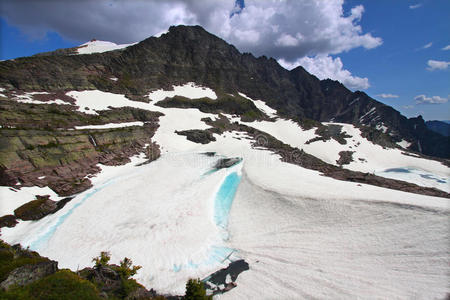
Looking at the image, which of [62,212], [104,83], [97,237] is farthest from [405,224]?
[104,83]

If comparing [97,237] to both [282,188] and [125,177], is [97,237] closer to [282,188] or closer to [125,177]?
[125,177]

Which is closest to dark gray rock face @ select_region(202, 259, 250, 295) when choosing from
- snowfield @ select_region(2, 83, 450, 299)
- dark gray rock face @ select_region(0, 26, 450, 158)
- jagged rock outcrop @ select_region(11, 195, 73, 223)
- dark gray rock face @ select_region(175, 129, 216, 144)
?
snowfield @ select_region(2, 83, 450, 299)

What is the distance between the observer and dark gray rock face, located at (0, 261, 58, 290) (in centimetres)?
715

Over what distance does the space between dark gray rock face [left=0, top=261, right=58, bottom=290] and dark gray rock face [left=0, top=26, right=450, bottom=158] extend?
70552 millimetres

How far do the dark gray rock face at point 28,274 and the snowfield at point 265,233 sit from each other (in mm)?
5004

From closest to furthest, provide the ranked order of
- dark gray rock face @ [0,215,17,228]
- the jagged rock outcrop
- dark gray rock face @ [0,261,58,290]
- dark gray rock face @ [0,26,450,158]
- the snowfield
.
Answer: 1. dark gray rock face @ [0,261,58,290]
2. the snowfield
3. dark gray rock face @ [0,215,17,228]
4. the jagged rock outcrop
5. dark gray rock face @ [0,26,450,158]

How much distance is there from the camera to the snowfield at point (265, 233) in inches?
408

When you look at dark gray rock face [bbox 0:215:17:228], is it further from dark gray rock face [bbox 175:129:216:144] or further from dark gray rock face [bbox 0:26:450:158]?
dark gray rock face [bbox 0:26:450:158]

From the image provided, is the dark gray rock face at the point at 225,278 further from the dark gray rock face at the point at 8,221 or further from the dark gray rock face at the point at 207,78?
the dark gray rock face at the point at 207,78

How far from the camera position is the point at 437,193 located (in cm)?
1922

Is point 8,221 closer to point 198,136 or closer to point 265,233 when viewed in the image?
point 265,233

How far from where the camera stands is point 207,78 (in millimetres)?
112500

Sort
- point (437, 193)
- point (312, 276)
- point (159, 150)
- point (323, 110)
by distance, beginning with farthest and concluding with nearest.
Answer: point (323, 110), point (159, 150), point (437, 193), point (312, 276)

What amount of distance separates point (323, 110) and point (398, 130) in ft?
163
